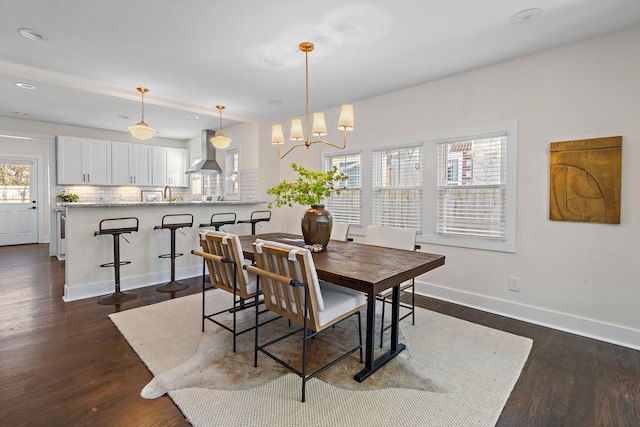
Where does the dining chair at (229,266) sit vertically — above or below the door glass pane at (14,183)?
below

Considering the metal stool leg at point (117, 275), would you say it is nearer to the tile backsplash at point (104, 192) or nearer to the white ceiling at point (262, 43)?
the white ceiling at point (262, 43)

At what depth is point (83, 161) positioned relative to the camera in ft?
20.4

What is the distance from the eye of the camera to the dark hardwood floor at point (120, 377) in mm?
1763

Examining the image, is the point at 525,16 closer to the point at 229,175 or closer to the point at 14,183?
the point at 229,175

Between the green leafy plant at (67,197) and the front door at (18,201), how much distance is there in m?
1.97

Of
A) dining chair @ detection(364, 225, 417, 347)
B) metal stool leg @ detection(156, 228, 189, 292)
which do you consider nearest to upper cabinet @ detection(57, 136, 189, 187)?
metal stool leg @ detection(156, 228, 189, 292)

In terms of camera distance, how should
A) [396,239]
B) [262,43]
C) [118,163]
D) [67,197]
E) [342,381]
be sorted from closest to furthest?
1. [342,381]
2. [262,43]
3. [396,239]
4. [67,197]
5. [118,163]

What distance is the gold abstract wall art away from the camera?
8.68 feet

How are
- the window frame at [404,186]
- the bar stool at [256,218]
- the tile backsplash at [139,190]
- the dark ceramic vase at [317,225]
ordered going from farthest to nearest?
1. the tile backsplash at [139,190]
2. the bar stool at [256,218]
3. the window frame at [404,186]
4. the dark ceramic vase at [317,225]

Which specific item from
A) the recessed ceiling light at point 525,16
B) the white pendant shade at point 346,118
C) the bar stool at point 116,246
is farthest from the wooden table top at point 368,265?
the recessed ceiling light at point 525,16

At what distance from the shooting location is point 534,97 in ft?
10.0

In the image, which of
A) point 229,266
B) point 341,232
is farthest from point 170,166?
point 229,266

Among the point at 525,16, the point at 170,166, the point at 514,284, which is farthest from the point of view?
the point at 170,166

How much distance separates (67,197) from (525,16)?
748 cm
